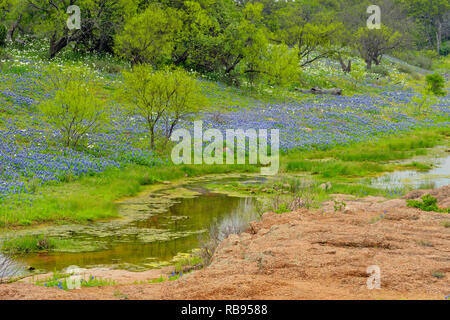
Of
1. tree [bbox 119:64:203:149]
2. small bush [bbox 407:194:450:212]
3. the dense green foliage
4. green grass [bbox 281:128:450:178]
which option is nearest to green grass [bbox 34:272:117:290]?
small bush [bbox 407:194:450:212]

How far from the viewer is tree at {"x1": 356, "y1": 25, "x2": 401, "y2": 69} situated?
6962 centimetres

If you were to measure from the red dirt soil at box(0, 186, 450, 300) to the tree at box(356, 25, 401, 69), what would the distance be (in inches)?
2418

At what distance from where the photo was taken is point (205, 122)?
34000 mm

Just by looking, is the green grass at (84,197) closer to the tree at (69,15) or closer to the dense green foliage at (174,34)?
the dense green foliage at (174,34)

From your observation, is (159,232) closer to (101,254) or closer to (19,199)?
(101,254)

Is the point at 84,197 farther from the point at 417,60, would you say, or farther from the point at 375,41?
the point at 417,60

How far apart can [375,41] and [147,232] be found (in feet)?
209

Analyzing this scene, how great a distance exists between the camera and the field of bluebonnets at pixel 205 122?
833 inches

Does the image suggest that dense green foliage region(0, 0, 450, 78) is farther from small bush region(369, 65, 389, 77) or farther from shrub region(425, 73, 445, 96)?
small bush region(369, 65, 389, 77)

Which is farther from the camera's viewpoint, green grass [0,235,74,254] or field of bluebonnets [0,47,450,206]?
field of bluebonnets [0,47,450,206]

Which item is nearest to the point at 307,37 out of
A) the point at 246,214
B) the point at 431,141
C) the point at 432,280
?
the point at 431,141

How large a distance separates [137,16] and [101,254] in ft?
111

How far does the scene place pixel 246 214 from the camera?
16.6 meters

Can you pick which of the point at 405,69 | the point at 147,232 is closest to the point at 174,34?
the point at 147,232
